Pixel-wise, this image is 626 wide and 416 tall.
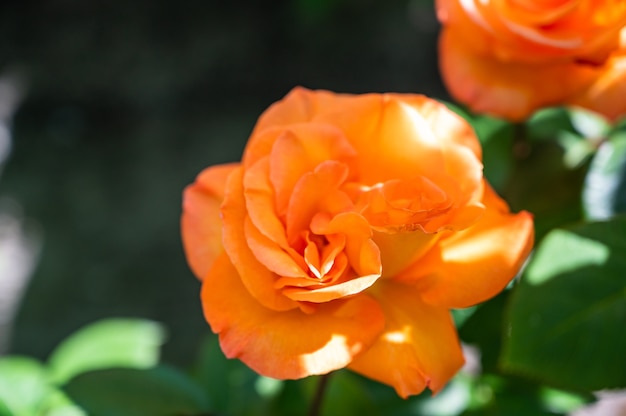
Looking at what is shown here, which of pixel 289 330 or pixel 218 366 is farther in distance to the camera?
pixel 218 366

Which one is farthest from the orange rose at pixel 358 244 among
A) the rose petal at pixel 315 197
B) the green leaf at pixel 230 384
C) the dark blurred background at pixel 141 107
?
the dark blurred background at pixel 141 107

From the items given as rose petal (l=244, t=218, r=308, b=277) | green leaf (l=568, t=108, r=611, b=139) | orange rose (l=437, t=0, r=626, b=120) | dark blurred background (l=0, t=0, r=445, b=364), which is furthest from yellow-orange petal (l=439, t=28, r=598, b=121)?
dark blurred background (l=0, t=0, r=445, b=364)

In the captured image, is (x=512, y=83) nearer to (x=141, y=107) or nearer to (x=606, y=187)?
(x=606, y=187)

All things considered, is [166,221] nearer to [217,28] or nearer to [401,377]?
[217,28]

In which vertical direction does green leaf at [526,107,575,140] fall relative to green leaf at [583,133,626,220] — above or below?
above

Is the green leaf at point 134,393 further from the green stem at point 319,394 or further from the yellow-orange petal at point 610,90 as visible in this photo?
the yellow-orange petal at point 610,90

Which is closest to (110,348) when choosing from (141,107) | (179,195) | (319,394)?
(319,394)

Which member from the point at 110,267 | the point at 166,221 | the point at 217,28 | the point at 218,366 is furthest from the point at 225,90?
the point at 218,366

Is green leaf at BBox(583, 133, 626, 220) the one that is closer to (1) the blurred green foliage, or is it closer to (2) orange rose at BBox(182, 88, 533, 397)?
(1) the blurred green foliage
